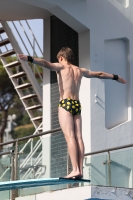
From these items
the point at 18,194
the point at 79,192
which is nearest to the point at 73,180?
the point at 79,192

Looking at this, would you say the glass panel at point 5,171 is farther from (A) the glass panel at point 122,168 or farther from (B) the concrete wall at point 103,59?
(B) the concrete wall at point 103,59

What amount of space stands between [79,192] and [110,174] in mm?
768

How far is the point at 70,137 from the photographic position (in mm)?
9938

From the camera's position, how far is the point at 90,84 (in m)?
14.8

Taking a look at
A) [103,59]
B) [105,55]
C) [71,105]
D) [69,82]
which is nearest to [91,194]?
[71,105]

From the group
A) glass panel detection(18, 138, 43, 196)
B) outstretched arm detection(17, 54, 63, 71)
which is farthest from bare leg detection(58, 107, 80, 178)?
glass panel detection(18, 138, 43, 196)

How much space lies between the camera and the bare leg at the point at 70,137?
9.91m

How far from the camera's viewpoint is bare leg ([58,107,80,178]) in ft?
32.5

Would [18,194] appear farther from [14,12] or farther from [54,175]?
[14,12]

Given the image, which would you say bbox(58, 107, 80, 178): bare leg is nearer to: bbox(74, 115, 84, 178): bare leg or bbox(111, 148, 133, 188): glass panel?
bbox(74, 115, 84, 178): bare leg

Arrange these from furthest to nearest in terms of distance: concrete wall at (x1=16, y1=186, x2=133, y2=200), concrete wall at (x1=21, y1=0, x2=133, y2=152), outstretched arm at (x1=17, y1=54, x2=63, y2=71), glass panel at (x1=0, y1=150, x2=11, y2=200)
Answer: concrete wall at (x1=21, y1=0, x2=133, y2=152)
glass panel at (x1=0, y1=150, x2=11, y2=200)
concrete wall at (x1=16, y1=186, x2=133, y2=200)
outstretched arm at (x1=17, y1=54, x2=63, y2=71)

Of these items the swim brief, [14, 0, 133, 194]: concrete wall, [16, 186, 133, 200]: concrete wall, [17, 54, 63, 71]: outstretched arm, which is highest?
[14, 0, 133, 194]: concrete wall

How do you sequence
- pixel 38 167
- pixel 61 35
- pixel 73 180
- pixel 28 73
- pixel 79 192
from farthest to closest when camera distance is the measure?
pixel 28 73 < pixel 61 35 < pixel 38 167 < pixel 79 192 < pixel 73 180

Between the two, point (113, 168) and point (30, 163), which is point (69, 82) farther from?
point (30, 163)
